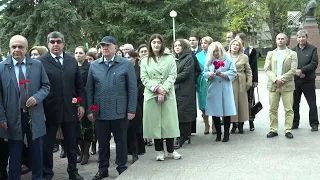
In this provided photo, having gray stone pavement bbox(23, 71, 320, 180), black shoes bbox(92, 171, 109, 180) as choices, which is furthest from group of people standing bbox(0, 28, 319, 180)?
gray stone pavement bbox(23, 71, 320, 180)

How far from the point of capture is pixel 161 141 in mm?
7395

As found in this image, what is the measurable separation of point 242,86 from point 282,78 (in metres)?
0.94

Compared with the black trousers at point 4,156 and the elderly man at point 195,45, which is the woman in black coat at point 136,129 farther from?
the elderly man at point 195,45

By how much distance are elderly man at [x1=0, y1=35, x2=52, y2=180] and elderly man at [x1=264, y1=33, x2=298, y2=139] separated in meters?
4.72

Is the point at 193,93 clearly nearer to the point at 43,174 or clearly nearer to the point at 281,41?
the point at 281,41

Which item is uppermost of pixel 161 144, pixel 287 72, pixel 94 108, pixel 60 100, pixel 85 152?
pixel 287 72

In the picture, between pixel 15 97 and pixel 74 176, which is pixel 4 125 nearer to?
pixel 15 97

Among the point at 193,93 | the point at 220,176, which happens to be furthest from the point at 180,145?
the point at 220,176

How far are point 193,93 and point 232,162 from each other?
1.72 m

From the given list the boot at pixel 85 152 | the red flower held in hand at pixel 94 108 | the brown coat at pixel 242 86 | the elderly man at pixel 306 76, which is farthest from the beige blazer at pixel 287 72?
the red flower held in hand at pixel 94 108

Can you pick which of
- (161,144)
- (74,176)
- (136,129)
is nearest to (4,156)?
(74,176)

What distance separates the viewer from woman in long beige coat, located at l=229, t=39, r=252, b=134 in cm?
938

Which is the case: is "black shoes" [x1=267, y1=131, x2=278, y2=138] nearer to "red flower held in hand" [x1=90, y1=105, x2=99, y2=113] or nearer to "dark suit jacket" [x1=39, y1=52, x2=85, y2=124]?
"red flower held in hand" [x1=90, y1=105, x2=99, y2=113]

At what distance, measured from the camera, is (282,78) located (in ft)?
28.7
